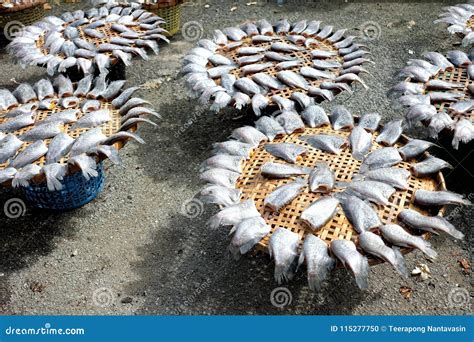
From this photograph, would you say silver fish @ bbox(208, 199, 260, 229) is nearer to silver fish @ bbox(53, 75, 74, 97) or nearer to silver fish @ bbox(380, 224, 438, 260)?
silver fish @ bbox(380, 224, 438, 260)

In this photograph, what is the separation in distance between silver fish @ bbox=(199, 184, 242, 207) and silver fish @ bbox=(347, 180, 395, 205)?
928mm

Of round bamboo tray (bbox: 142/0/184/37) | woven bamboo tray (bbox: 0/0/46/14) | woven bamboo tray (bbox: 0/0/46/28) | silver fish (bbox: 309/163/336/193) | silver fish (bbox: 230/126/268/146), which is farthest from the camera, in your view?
woven bamboo tray (bbox: 0/0/46/28)

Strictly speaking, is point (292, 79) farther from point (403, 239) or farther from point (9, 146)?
point (9, 146)

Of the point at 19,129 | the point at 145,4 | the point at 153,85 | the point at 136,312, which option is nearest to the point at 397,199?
the point at 136,312

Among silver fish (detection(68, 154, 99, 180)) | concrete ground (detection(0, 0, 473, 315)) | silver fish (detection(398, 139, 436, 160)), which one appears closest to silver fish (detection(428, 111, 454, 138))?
silver fish (detection(398, 139, 436, 160))

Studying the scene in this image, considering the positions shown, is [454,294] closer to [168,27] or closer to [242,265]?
[242,265]

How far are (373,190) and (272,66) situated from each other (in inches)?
92.8

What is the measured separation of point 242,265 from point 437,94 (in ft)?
8.49

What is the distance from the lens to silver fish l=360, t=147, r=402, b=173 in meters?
4.09

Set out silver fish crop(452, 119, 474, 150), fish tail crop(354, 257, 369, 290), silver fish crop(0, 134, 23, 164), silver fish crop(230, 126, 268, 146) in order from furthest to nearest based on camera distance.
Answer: silver fish crop(230, 126, 268, 146)
silver fish crop(0, 134, 23, 164)
silver fish crop(452, 119, 474, 150)
fish tail crop(354, 257, 369, 290)

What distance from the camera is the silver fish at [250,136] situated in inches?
178

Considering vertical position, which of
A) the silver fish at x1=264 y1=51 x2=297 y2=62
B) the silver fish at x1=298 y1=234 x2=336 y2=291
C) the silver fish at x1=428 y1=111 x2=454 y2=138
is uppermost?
the silver fish at x1=428 y1=111 x2=454 y2=138

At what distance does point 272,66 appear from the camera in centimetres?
558

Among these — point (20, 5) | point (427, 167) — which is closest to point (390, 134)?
point (427, 167)
